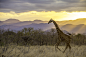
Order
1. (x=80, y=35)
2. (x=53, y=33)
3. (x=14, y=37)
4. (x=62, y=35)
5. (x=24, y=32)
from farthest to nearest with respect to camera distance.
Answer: (x=80, y=35) < (x=24, y=32) < (x=53, y=33) < (x=14, y=37) < (x=62, y=35)

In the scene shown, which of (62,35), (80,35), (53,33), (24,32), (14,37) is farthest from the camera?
(80,35)

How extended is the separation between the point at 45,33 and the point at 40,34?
1.14 meters

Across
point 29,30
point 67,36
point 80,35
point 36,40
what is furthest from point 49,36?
point 67,36

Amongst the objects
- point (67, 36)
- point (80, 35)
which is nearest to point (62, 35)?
point (67, 36)

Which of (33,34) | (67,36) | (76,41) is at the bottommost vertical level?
(76,41)

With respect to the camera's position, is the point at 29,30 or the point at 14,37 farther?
the point at 29,30

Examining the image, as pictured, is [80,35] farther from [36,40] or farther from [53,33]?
[36,40]

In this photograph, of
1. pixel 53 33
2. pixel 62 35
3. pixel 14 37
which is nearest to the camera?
pixel 62 35

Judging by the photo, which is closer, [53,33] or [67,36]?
[67,36]

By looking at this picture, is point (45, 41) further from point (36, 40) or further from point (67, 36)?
point (67, 36)

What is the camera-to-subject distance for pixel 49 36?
800 inches

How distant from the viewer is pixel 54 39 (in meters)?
20.2

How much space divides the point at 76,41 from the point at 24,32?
11135 millimetres

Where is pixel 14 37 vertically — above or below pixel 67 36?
below
